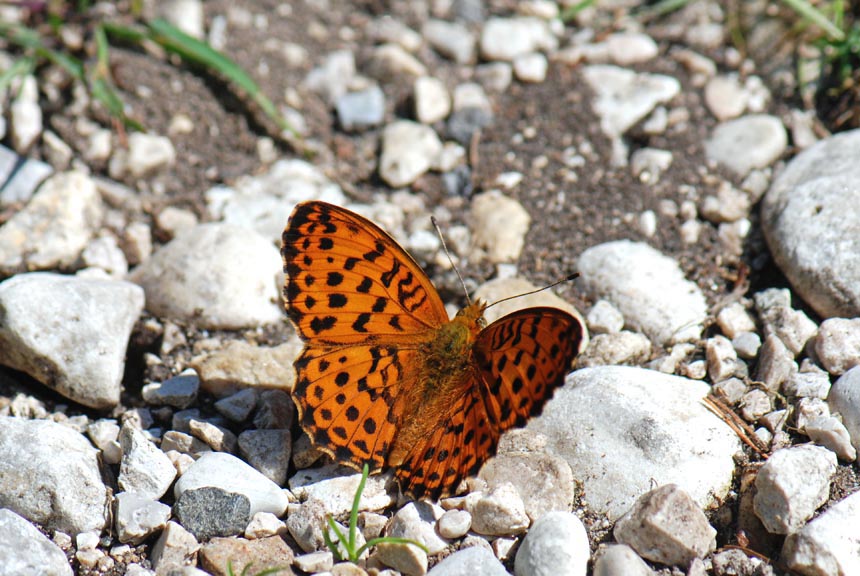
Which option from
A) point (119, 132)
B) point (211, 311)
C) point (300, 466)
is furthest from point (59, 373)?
point (119, 132)

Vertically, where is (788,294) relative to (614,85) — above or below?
below

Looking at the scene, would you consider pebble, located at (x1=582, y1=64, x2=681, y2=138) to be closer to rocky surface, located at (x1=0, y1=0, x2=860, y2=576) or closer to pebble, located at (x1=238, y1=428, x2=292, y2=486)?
rocky surface, located at (x1=0, y1=0, x2=860, y2=576)

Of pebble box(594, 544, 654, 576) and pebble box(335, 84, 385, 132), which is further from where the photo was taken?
pebble box(335, 84, 385, 132)

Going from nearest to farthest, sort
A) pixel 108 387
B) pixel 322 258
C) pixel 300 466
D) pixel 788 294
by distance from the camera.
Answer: pixel 322 258
pixel 300 466
pixel 108 387
pixel 788 294

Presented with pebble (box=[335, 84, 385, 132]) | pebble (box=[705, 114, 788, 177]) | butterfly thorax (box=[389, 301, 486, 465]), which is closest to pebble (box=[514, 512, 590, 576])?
butterfly thorax (box=[389, 301, 486, 465])

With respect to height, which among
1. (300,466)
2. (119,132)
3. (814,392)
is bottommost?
(300,466)

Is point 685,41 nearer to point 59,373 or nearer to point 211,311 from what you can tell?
point 211,311

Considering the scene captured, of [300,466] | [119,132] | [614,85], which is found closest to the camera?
[300,466]
